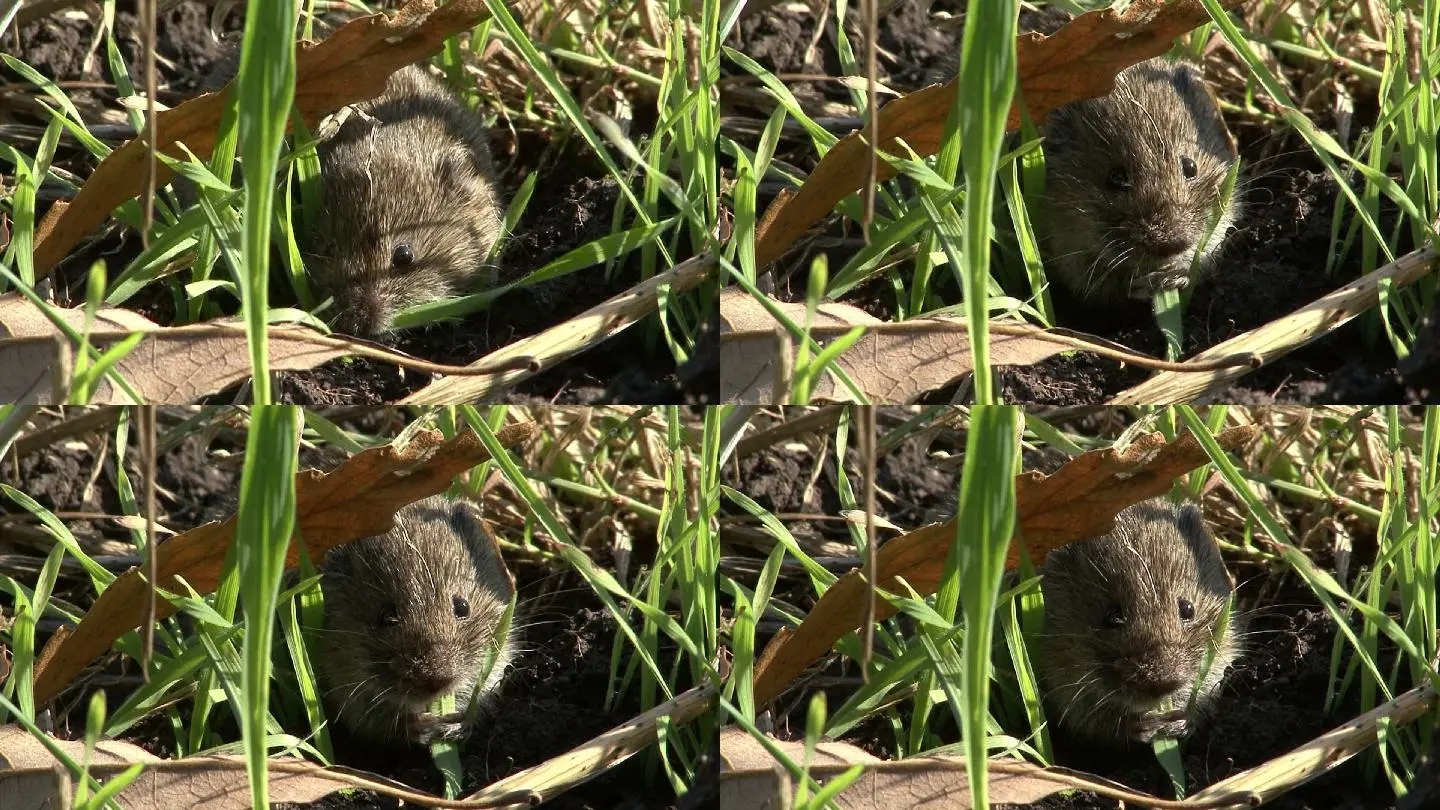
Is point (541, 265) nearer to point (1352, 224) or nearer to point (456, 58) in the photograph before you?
point (456, 58)

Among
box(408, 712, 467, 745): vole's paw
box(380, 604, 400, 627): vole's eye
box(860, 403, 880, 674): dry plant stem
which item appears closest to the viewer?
box(860, 403, 880, 674): dry plant stem

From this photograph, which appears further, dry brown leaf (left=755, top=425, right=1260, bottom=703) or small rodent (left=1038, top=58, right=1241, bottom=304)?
small rodent (left=1038, top=58, right=1241, bottom=304)

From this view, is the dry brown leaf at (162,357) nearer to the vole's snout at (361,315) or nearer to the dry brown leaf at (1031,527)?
the vole's snout at (361,315)

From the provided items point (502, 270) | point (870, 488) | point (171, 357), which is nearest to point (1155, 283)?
point (870, 488)

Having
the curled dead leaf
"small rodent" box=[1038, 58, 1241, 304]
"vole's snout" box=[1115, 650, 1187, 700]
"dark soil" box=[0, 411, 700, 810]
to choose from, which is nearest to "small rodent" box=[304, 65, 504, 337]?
"dark soil" box=[0, 411, 700, 810]

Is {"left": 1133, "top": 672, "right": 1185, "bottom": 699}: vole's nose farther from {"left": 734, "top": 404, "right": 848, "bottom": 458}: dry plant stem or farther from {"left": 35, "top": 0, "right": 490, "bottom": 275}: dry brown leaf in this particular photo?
{"left": 35, "top": 0, "right": 490, "bottom": 275}: dry brown leaf

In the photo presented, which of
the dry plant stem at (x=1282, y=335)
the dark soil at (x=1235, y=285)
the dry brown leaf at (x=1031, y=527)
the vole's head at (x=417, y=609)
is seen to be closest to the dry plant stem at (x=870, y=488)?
the dry brown leaf at (x=1031, y=527)

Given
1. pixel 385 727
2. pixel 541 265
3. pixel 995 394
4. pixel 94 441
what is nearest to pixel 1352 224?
pixel 995 394
